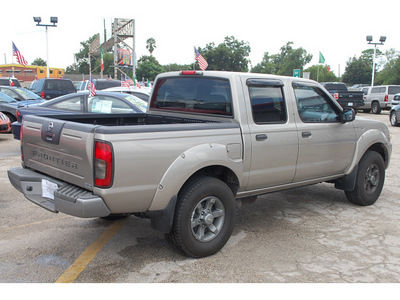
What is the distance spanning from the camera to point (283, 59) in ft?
334

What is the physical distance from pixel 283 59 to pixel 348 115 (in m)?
102

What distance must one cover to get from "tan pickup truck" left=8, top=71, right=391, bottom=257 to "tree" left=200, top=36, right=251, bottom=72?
7542 centimetres

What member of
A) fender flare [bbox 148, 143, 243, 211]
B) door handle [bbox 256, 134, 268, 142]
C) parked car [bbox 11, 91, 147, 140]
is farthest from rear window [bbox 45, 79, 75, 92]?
fender flare [bbox 148, 143, 243, 211]

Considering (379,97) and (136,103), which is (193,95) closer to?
(136,103)

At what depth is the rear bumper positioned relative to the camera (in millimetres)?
3221

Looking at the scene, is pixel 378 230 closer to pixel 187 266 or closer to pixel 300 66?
pixel 187 266

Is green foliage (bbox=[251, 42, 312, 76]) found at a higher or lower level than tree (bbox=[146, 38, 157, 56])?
lower

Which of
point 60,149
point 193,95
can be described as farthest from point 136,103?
point 60,149

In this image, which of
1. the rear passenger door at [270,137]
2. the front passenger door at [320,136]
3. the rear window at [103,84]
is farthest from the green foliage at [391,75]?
the rear passenger door at [270,137]

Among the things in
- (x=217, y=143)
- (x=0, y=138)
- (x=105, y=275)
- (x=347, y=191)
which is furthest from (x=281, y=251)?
(x=0, y=138)

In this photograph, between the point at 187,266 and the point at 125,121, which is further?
the point at 125,121

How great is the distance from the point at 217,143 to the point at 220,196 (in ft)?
1.79

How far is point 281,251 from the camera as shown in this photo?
4.12 meters

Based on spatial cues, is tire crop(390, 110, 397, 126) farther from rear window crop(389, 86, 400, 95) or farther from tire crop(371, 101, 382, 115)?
rear window crop(389, 86, 400, 95)
